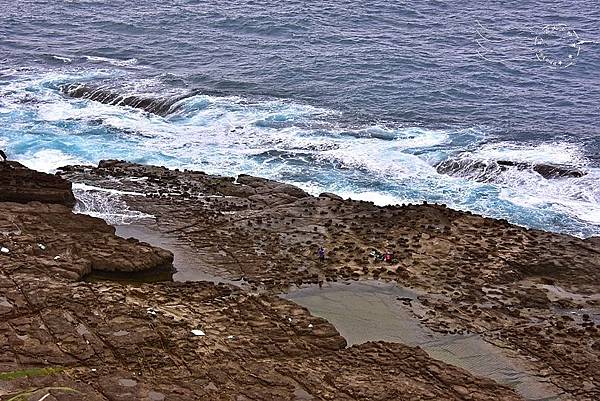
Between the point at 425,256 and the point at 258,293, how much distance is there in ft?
13.3

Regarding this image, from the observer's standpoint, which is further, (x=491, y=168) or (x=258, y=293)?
(x=491, y=168)

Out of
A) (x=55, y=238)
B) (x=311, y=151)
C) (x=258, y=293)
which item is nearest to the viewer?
(x=258, y=293)

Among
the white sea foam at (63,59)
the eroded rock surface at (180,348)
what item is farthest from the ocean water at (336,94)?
the eroded rock surface at (180,348)

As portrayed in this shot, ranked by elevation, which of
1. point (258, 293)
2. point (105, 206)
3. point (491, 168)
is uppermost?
point (105, 206)

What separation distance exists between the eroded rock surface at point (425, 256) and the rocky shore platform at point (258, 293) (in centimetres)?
4

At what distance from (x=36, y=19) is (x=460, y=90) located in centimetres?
2558

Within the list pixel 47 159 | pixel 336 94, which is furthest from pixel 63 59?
pixel 47 159

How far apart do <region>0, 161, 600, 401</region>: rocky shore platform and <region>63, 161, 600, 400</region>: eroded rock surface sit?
4 centimetres

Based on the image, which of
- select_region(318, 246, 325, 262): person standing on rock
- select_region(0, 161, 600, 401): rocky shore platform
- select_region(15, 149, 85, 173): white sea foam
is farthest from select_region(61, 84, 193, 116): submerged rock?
select_region(318, 246, 325, 262): person standing on rock

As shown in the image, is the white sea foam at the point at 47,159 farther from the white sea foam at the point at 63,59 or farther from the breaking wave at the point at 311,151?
the white sea foam at the point at 63,59

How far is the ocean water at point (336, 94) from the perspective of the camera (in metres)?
24.6

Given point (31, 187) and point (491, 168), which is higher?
point (31, 187)

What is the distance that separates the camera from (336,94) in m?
32.3

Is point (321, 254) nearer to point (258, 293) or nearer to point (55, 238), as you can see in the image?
point (258, 293)
